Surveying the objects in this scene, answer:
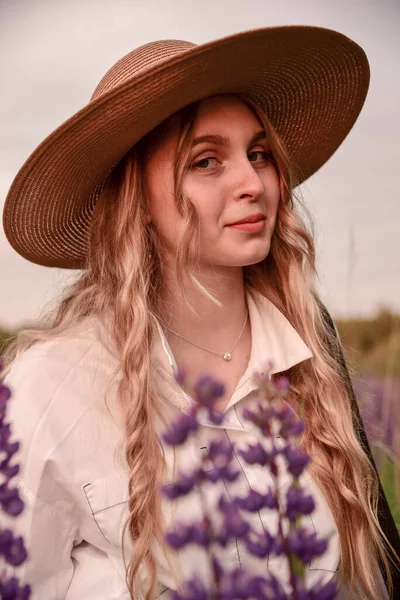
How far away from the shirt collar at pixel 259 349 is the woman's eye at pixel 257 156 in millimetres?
417

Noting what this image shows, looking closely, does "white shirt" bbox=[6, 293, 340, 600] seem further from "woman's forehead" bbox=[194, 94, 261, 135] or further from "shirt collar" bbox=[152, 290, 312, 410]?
"woman's forehead" bbox=[194, 94, 261, 135]

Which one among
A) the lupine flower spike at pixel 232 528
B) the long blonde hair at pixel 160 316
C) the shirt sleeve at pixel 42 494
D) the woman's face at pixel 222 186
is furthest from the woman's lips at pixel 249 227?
the lupine flower spike at pixel 232 528

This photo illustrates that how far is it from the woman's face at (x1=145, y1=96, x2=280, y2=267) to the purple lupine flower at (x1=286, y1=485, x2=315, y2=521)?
1.30 meters

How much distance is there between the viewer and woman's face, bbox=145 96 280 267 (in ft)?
5.91

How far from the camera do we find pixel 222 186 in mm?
1812

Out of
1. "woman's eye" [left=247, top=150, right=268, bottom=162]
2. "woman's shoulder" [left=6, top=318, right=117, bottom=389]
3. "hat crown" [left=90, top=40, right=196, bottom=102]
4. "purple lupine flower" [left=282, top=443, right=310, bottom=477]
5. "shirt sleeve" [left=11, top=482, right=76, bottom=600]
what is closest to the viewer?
"purple lupine flower" [left=282, top=443, right=310, bottom=477]

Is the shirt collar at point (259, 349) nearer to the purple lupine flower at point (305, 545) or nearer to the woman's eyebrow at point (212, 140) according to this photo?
the woman's eyebrow at point (212, 140)

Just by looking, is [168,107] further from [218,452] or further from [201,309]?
[218,452]

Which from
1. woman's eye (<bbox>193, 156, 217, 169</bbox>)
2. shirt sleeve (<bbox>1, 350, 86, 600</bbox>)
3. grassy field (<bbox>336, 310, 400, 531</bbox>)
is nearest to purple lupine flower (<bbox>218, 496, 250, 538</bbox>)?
shirt sleeve (<bbox>1, 350, 86, 600</bbox>)

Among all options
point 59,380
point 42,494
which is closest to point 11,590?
point 42,494

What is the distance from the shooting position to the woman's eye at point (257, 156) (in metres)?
2.00

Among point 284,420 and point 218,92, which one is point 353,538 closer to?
point 218,92

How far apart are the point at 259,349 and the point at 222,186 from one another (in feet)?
1.62

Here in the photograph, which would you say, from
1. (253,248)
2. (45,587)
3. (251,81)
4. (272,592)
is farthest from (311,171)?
(272,592)
